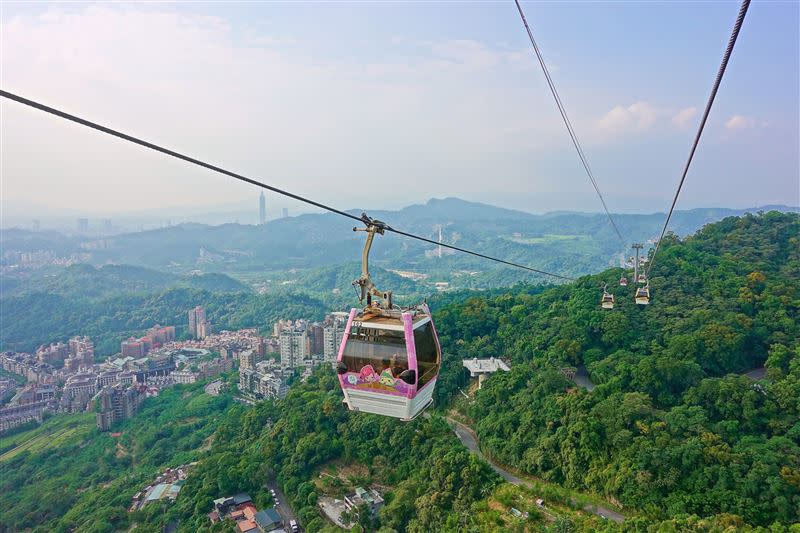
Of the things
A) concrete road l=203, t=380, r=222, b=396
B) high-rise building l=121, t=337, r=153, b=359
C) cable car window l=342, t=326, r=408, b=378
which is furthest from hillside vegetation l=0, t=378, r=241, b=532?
cable car window l=342, t=326, r=408, b=378

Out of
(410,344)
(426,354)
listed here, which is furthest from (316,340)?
(410,344)

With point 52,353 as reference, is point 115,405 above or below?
above

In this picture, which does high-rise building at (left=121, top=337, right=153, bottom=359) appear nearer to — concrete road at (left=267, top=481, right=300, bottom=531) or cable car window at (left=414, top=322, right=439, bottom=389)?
concrete road at (left=267, top=481, right=300, bottom=531)

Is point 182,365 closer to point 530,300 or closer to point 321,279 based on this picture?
point 530,300

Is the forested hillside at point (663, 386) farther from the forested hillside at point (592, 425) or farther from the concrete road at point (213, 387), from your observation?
the concrete road at point (213, 387)

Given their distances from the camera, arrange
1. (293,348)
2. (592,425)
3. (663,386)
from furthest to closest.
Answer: (293,348) < (663,386) < (592,425)

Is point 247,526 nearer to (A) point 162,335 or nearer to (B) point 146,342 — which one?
(B) point 146,342

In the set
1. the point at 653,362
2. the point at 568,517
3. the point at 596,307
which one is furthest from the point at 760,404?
the point at 596,307

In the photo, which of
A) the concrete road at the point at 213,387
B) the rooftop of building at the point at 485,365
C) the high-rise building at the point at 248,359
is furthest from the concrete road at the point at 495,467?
the high-rise building at the point at 248,359
